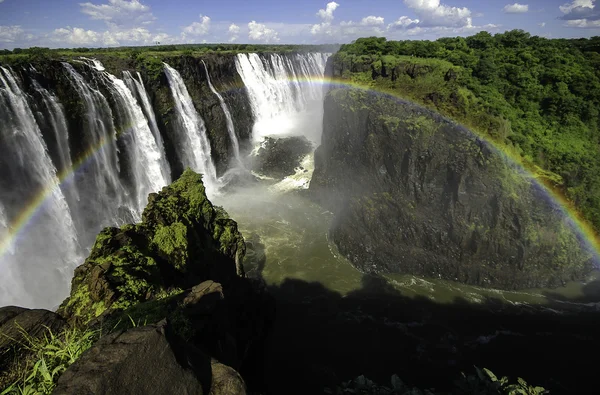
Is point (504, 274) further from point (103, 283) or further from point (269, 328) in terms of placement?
point (103, 283)

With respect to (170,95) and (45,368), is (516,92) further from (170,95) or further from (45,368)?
(45,368)

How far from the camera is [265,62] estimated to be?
1686 inches

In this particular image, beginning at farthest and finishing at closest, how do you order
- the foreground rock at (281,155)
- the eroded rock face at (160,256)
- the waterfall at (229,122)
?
1. the waterfall at (229,122)
2. the foreground rock at (281,155)
3. the eroded rock face at (160,256)

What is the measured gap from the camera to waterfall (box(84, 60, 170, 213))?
24.3m

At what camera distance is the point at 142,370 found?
3811 millimetres

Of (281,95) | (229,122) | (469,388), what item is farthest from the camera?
(281,95)

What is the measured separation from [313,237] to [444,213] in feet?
30.2

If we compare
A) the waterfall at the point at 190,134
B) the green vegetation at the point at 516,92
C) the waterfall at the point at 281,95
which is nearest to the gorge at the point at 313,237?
the waterfall at the point at 190,134

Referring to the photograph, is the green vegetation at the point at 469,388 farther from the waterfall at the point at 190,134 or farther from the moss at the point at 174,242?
the waterfall at the point at 190,134

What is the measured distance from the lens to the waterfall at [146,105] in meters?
25.5

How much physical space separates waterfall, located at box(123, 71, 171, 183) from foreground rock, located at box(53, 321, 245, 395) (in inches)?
985

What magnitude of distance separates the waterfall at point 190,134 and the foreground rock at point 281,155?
18.5ft

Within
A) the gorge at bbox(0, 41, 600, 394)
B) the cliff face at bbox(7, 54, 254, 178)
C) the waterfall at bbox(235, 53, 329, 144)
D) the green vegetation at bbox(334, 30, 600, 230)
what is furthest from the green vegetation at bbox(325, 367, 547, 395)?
the waterfall at bbox(235, 53, 329, 144)

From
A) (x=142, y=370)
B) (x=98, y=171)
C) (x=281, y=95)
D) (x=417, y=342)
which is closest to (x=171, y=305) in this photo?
(x=142, y=370)
